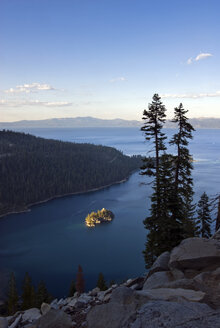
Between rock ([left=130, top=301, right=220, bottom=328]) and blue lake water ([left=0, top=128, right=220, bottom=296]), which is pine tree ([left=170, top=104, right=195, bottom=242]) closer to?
rock ([left=130, top=301, right=220, bottom=328])

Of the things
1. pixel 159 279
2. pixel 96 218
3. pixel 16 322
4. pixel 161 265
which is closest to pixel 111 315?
pixel 159 279

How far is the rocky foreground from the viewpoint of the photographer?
19.7ft

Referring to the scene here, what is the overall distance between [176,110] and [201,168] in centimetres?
18806

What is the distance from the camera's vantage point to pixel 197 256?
11703mm

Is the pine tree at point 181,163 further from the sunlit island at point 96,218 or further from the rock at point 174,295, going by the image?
the sunlit island at point 96,218

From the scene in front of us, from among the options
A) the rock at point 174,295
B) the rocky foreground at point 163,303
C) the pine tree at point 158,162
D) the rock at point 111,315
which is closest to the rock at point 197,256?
the rocky foreground at point 163,303

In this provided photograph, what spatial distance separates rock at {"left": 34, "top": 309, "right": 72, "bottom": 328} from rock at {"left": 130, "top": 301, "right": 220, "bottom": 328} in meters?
A: 3.02

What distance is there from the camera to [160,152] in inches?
932

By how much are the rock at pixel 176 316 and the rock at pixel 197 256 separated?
542 cm

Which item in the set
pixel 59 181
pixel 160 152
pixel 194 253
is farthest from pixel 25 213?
pixel 194 253

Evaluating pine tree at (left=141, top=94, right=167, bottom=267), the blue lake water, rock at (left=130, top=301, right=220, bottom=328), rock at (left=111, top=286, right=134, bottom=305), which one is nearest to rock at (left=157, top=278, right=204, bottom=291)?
rock at (left=111, top=286, right=134, bottom=305)

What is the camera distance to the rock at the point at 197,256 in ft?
38.1

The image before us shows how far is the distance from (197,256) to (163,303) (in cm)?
585

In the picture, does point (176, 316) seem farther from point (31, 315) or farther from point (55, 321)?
point (31, 315)
